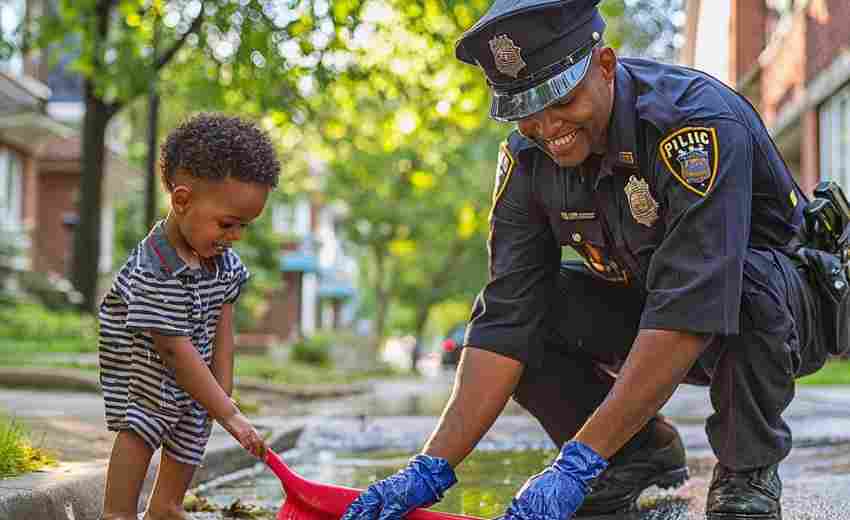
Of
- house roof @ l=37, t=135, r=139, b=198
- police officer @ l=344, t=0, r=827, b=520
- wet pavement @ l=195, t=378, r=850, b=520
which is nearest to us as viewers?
police officer @ l=344, t=0, r=827, b=520

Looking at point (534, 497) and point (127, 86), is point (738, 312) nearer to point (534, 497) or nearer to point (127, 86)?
point (534, 497)

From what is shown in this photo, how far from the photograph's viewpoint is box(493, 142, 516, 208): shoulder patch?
10.5 feet

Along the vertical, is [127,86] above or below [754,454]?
above

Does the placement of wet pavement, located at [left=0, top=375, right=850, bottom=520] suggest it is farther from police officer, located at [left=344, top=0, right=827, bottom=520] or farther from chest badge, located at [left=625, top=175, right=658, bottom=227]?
chest badge, located at [left=625, top=175, right=658, bottom=227]

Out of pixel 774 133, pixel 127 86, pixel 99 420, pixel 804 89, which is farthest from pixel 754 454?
pixel 774 133

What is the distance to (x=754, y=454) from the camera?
290cm

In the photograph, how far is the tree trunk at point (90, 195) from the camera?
1686 cm

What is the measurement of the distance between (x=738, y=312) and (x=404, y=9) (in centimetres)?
908

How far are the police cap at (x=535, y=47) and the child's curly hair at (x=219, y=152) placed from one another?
1.96 ft

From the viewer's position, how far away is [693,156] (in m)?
2.72

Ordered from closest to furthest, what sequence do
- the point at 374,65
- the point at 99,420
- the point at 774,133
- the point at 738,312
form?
1. the point at 738,312
2. the point at 99,420
3. the point at 374,65
4. the point at 774,133

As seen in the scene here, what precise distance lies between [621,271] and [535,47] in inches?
29.8

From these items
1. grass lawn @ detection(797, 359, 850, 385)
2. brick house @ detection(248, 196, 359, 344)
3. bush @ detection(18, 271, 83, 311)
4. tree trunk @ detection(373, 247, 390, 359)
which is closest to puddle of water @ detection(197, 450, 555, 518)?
grass lawn @ detection(797, 359, 850, 385)

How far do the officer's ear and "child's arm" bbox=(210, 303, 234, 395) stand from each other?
3.84 feet
